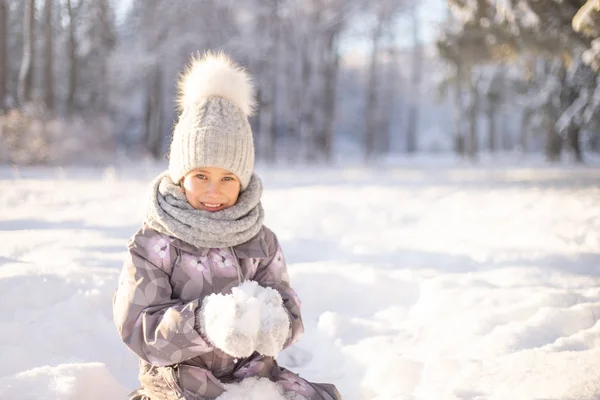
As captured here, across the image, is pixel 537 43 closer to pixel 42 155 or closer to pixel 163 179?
pixel 163 179

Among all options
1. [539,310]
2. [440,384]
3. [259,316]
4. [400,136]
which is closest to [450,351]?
[440,384]

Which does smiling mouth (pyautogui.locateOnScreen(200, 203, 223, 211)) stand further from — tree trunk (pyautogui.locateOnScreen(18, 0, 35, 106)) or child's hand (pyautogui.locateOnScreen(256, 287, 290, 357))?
tree trunk (pyautogui.locateOnScreen(18, 0, 35, 106))

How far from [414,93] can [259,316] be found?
37.1 metres

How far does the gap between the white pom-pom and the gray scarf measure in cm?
39

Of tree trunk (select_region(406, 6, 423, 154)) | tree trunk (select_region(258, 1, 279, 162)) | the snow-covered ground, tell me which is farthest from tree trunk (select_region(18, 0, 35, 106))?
tree trunk (select_region(406, 6, 423, 154))

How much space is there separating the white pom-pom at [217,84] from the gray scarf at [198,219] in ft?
1.29

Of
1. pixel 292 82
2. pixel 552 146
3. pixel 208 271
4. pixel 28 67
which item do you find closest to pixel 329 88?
pixel 292 82

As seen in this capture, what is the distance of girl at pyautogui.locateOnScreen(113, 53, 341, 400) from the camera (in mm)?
2039

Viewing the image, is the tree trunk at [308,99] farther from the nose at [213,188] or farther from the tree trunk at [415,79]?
the nose at [213,188]

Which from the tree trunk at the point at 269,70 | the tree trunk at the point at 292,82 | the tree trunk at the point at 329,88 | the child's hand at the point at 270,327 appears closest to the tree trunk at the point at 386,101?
the tree trunk at the point at 292,82

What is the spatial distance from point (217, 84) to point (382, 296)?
8.22 ft

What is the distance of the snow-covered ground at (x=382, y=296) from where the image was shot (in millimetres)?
2818

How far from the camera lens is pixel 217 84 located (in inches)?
93.9

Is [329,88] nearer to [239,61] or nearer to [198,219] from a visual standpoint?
[239,61]
